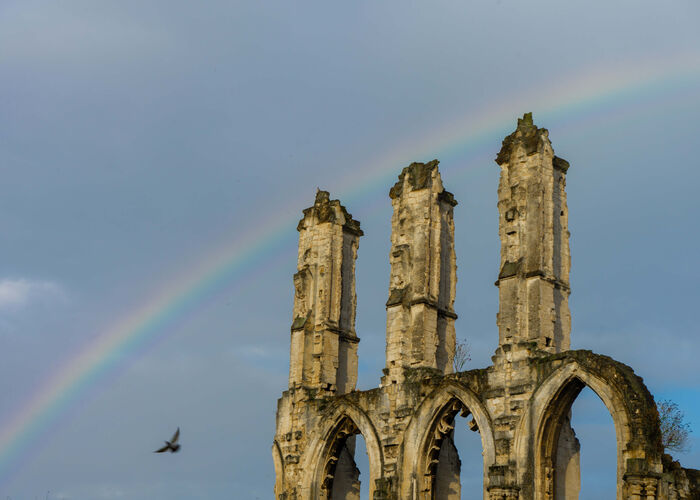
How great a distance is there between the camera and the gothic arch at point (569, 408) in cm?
2072

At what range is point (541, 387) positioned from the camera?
73.6 feet

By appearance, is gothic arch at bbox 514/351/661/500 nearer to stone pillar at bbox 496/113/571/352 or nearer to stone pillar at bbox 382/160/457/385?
stone pillar at bbox 496/113/571/352

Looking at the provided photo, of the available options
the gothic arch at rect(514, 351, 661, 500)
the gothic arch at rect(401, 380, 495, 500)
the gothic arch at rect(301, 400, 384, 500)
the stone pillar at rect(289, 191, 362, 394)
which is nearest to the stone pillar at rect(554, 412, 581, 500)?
the gothic arch at rect(514, 351, 661, 500)

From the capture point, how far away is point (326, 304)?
2839 cm

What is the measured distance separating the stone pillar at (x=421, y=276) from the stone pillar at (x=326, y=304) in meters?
2.39

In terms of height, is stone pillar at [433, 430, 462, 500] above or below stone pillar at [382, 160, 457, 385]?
below

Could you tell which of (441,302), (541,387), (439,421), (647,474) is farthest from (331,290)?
(647,474)

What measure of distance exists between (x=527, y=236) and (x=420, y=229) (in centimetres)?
316

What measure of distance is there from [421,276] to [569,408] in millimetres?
4794

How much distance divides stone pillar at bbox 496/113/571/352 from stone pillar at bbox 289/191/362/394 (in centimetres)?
552

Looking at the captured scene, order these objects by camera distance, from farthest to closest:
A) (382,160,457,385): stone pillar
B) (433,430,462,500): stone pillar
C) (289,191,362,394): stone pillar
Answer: (289,191,362,394): stone pillar, (382,160,457,385): stone pillar, (433,430,462,500): stone pillar

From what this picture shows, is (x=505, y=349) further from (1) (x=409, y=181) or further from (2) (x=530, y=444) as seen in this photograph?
(1) (x=409, y=181)

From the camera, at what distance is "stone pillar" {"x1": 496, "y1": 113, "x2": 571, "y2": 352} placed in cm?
2327

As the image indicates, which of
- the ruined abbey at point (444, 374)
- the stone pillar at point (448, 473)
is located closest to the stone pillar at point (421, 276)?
the ruined abbey at point (444, 374)
